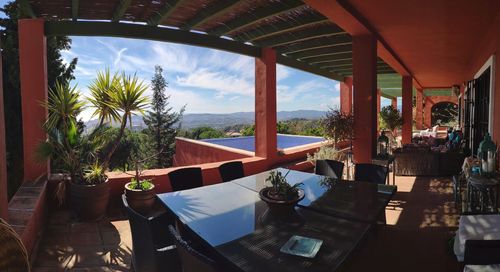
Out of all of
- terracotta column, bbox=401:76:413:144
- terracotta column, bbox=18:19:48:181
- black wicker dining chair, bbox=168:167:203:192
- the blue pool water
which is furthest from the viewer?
the blue pool water

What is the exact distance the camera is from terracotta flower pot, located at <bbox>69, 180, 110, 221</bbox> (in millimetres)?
4004

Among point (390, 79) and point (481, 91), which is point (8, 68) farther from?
point (390, 79)

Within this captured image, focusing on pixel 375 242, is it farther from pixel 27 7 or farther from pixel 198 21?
pixel 27 7

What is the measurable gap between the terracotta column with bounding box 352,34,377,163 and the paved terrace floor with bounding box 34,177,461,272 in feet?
3.30

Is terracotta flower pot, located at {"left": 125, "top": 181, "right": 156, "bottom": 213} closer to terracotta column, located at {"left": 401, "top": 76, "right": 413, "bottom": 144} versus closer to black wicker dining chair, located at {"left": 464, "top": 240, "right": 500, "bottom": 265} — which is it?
black wicker dining chair, located at {"left": 464, "top": 240, "right": 500, "bottom": 265}

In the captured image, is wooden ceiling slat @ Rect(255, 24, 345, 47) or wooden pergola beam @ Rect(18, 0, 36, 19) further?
wooden ceiling slat @ Rect(255, 24, 345, 47)

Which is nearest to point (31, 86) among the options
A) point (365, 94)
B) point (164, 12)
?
point (164, 12)

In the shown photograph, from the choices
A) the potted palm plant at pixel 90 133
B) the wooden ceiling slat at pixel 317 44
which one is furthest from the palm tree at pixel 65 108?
the wooden ceiling slat at pixel 317 44

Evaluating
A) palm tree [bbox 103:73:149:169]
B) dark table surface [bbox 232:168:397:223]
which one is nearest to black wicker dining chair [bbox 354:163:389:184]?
dark table surface [bbox 232:168:397:223]

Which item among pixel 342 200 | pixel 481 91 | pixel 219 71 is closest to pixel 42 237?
pixel 342 200

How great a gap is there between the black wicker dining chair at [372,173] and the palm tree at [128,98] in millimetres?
3108

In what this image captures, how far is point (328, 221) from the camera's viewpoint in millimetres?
2133

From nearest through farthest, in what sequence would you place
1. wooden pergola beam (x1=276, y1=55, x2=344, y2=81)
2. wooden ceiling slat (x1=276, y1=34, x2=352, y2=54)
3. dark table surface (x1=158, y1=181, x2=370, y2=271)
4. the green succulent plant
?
dark table surface (x1=158, y1=181, x2=370, y2=271) → the green succulent plant → wooden ceiling slat (x1=276, y1=34, x2=352, y2=54) → wooden pergola beam (x1=276, y1=55, x2=344, y2=81)

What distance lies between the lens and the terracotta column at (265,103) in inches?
258
